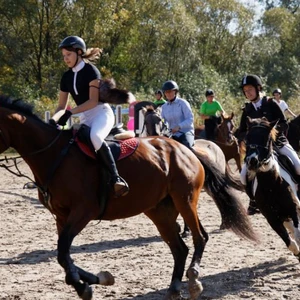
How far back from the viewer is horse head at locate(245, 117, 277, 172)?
23.5 feet

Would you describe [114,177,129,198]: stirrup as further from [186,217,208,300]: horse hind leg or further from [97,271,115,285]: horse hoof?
[186,217,208,300]: horse hind leg

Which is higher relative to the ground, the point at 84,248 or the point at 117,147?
the point at 117,147

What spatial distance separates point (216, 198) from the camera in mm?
8023

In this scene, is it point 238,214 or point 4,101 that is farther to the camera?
point 238,214

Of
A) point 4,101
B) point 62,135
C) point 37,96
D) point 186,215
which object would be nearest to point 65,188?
point 62,135

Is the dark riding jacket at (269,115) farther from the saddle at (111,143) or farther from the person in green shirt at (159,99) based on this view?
the person in green shirt at (159,99)

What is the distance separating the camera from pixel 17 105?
629cm

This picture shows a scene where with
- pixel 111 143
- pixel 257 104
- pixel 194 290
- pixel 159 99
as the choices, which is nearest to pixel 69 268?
pixel 194 290

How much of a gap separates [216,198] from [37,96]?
1127 inches

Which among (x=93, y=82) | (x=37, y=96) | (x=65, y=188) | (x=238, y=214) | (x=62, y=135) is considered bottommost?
(x=37, y=96)

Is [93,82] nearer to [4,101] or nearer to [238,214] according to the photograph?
[4,101]

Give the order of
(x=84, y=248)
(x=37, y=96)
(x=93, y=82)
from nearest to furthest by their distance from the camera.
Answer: (x=93, y=82) → (x=84, y=248) → (x=37, y=96)

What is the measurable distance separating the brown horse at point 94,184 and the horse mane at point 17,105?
10 mm

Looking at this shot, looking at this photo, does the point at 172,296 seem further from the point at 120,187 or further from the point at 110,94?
the point at 110,94
